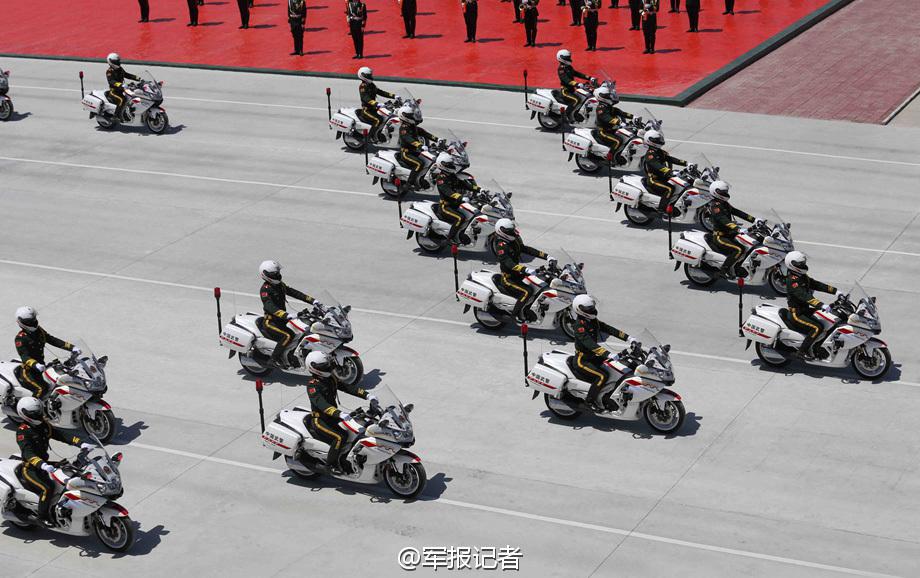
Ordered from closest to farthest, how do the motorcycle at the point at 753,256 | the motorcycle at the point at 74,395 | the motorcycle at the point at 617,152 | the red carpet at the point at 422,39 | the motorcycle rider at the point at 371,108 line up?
1. the motorcycle at the point at 74,395
2. the motorcycle at the point at 753,256
3. the motorcycle at the point at 617,152
4. the motorcycle rider at the point at 371,108
5. the red carpet at the point at 422,39

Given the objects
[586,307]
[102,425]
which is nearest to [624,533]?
[586,307]

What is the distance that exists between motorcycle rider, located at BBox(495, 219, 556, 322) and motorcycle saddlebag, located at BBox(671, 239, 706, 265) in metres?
3.23

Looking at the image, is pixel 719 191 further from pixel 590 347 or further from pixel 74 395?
pixel 74 395

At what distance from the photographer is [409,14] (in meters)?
51.9

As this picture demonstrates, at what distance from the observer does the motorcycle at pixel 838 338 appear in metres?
25.0

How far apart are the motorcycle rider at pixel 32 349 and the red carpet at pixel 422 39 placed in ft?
78.1

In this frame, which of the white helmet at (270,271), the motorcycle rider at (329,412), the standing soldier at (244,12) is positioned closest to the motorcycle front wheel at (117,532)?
the motorcycle rider at (329,412)

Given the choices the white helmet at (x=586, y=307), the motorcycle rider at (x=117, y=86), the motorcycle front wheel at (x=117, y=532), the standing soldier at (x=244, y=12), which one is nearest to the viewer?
the motorcycle front wheel at (x=117, y=532)

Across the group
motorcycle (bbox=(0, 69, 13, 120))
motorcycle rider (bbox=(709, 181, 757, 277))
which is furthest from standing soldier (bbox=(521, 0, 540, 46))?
motorcycle rider (bbox=(709, 181, 757, 277))

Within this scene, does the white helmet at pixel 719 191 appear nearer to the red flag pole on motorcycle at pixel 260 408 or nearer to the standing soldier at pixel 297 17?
the red flag pole on motorcycle at pixel 260 408

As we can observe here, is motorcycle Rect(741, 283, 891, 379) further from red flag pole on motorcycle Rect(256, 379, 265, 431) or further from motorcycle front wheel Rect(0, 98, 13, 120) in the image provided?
motorcycle front wheel Rect(0, 98, 13, 120)

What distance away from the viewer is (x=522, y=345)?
2747cm

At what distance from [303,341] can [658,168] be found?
10.9m

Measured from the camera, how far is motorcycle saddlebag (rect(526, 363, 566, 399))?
78.4 ft
